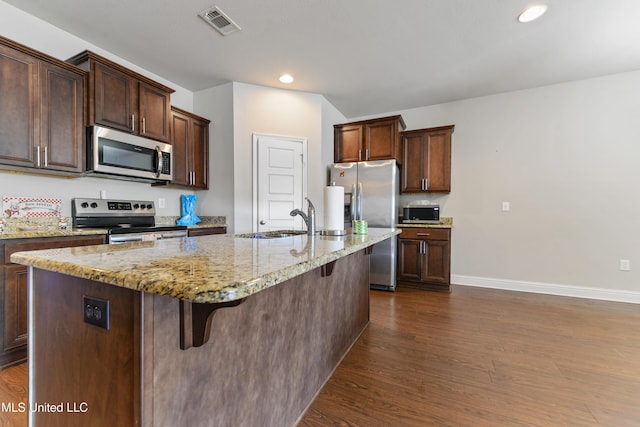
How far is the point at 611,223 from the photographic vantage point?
325 centimetres

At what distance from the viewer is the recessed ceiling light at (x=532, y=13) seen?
2.13m

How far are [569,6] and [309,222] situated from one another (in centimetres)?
263

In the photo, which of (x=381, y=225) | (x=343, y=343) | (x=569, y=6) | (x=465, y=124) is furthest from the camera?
(x=465, y=124)

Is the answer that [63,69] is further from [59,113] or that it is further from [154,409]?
[154,409]

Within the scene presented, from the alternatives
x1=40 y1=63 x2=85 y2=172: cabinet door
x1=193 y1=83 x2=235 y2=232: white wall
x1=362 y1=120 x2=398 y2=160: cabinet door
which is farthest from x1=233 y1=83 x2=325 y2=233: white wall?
x1=40 y1=63 x2=85 y2=172: cabinet door

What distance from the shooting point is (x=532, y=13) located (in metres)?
2.20

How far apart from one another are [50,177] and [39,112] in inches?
23.2

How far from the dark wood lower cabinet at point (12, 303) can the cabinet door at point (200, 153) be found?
1.81 m

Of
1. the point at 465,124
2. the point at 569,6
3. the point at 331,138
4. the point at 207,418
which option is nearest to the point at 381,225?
the point at 331,138

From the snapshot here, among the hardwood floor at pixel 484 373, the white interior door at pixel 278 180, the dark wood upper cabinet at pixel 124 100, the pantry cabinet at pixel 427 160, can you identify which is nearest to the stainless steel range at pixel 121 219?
the dark wood upper cabinet at pixel 124 100

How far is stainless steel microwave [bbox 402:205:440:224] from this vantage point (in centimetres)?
404

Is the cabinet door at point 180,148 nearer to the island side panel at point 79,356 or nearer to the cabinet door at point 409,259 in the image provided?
the island side panel at point 79,356

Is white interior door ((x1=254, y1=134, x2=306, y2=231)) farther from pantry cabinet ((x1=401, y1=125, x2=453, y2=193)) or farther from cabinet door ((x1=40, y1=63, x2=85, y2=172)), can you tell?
cabinet door ((x1=40, y1=63, x2=85, y2=172))

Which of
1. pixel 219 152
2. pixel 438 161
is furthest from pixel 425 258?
pixel 219 152
